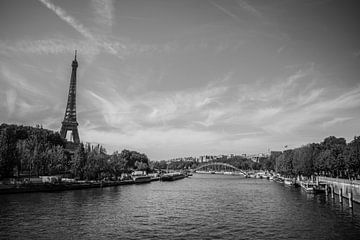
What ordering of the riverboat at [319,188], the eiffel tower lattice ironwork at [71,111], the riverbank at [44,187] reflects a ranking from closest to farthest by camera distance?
1. the riverbank at [44,187]
2. the riverboat at [319,188]
3. the eiffel tower lattice ironwork at [71,111]

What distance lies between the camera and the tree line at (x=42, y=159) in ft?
240

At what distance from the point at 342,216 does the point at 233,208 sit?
16.5 meters

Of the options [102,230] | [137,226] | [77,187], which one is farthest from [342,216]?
[77,187]

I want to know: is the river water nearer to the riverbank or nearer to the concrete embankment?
the concrete embankment

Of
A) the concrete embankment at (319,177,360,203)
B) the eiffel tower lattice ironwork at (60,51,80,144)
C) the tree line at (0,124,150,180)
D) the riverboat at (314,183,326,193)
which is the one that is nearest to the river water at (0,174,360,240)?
the concrete embankment at (319,177,360,203)

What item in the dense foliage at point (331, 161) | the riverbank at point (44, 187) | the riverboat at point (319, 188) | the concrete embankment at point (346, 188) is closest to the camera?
the concrete embankment at point (346, 188)

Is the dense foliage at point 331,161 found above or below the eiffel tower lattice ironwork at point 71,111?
below

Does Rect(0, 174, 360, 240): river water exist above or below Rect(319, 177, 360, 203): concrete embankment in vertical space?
below

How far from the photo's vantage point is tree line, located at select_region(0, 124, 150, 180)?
73.1m

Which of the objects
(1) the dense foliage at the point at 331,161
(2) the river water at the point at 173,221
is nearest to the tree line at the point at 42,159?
(2) the river water at the point at 173,221

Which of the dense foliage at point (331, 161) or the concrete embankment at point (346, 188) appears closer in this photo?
the concrete embankment at point (346, 188)

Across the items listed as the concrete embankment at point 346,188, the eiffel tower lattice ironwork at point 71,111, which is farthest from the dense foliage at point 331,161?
the eiffel tower lattice ironwork at point 71,111

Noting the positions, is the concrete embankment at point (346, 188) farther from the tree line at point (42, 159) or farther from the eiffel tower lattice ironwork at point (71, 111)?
the eiffel tower lattice ironwork at point (71, 111)

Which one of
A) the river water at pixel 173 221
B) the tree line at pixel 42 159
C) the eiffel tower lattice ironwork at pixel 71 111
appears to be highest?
the eiffel tower lattice ironwork at pixel 71 111
